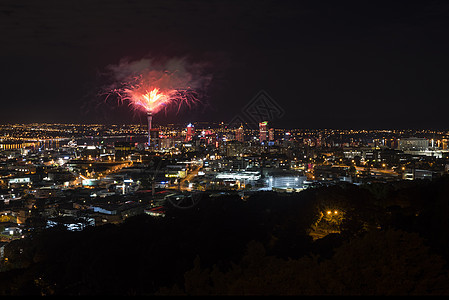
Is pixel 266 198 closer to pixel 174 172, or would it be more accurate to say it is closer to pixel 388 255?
pixel 388 255

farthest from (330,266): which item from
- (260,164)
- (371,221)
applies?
(260,164)

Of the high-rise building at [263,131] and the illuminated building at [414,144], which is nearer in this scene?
the illuminated building at [414,144]

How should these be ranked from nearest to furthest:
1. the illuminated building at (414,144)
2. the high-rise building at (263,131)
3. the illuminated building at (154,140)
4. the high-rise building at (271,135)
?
the illuminated building at (414,144), the high-rise building at (263,131), the illuminated building at (154,140), the high-rise building at (271,135)

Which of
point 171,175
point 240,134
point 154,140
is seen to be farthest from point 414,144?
point 154,140

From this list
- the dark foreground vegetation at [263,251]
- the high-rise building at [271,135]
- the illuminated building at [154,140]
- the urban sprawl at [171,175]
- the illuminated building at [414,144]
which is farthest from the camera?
the high-rise building at [271,135]

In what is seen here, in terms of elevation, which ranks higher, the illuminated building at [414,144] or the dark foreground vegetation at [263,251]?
the illuminated building at [414,144]

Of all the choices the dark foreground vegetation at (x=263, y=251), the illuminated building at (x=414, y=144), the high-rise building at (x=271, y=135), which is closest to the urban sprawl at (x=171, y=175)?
the illuminated building at (x=414, y=144)

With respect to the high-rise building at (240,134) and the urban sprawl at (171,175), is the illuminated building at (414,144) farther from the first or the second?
the high-rise building at (240,134)

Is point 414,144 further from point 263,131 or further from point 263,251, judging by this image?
point 263,251
